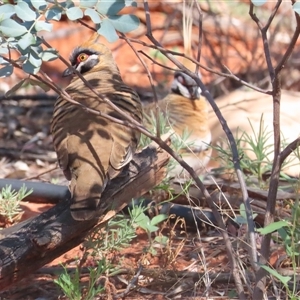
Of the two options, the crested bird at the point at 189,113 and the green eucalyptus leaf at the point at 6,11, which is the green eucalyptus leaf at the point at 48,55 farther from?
the crested bird at the point at 189,113

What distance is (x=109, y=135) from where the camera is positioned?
3.35 metres

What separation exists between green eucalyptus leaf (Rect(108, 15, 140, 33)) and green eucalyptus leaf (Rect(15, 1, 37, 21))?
9.6 inches

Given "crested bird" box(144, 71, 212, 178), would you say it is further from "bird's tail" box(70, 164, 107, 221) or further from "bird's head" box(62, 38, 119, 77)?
"bird's tail" box(70, 164, 107, 221)

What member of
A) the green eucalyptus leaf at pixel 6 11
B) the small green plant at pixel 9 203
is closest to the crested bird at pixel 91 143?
the small green plant at pixel 9 203

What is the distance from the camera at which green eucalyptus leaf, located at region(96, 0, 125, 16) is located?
232 centimetres

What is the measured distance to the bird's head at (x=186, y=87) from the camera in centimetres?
559

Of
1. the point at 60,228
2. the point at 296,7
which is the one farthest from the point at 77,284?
the point at 296,7

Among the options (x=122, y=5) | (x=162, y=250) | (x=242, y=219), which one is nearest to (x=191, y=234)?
(x=162, y=250)

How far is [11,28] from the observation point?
7.59ft

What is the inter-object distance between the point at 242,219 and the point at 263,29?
2.37 ft

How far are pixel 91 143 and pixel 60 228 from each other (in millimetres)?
521

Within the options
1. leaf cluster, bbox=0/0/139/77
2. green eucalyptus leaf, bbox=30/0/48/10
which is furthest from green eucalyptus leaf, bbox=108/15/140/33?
green eucalyptus leaf, bbox=30/0/48/10

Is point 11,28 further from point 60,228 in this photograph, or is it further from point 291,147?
point 291,147

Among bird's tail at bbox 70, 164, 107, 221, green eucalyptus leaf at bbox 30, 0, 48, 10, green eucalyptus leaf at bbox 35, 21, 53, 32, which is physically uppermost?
green eucalyptus leaf at bbox 30, 0, 48, 10
